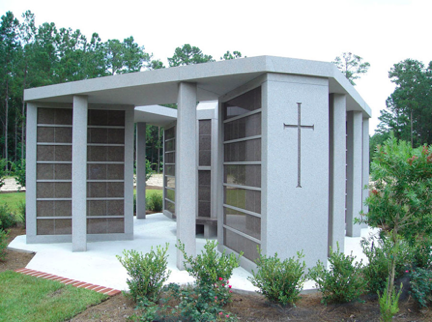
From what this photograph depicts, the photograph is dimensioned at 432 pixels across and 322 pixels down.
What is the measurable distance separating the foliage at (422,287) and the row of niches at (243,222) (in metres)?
2.37

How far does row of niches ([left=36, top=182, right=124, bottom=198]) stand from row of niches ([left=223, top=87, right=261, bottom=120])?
146 inches

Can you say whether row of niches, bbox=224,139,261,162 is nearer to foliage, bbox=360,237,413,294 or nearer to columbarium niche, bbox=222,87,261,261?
columbarium niche, bbox=222,87,261,261

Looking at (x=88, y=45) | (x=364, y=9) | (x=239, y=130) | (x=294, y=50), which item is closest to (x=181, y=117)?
(x=239, y=130)

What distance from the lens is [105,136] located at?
30.9 feet

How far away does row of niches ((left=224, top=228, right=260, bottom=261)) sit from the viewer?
6379mm

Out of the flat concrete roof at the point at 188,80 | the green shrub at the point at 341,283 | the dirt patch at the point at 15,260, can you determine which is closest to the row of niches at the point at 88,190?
the dirt patch at the point at 15,260

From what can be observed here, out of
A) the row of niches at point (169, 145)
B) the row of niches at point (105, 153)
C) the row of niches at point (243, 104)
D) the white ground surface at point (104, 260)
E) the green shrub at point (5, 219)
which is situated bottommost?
the white ground surface at point (104, 260)

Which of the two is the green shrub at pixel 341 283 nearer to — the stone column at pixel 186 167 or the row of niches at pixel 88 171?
the stone column at pixel 186 167

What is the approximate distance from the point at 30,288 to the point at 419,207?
5754 millimetres

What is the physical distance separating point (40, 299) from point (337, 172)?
5894 millimetres

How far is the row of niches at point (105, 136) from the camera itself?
30.7 feet

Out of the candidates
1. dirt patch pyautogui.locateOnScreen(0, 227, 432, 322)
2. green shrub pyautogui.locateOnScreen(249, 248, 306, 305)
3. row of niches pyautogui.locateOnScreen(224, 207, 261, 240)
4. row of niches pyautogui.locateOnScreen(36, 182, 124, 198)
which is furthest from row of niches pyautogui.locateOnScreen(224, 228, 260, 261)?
row of niches pyautogui.locateOnScreen(36, 182, 124, 198)

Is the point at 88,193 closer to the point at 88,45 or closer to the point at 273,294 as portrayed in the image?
the point at 273,294

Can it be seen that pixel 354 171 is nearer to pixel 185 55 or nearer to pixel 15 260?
pixel 15 260
